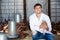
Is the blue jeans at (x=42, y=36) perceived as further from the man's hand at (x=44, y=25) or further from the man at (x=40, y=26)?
the man's hand at (x=44, y=25)

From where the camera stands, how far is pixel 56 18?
6746 mm

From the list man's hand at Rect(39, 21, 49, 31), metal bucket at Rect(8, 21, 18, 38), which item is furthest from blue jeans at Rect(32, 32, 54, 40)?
metal bucket at Rect(8, 21, 18, 38)

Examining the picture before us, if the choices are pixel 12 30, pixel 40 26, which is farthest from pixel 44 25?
pixel 12 30

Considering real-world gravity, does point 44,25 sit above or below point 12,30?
above

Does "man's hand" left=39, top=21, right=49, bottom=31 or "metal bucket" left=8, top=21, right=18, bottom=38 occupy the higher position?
"man's hand" left=39, top=21, right=49, bottom=31

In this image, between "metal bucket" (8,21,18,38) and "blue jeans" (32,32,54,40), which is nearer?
"blue jeans" (32,32,54,40)

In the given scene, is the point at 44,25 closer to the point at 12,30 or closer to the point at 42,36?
the point at 42,36

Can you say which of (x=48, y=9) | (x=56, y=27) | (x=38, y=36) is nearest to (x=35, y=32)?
(x=38, y=36)

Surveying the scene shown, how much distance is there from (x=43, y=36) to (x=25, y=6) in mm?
3466

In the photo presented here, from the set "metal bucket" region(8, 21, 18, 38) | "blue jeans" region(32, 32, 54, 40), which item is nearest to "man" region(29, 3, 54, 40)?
"blue jeans" region(32, 32, 54, 40)

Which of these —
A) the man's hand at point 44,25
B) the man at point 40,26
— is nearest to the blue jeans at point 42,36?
the man at point 40,26

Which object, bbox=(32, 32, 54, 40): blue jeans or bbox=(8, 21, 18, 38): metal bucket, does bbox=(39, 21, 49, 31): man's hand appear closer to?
bbox=(32, 32, 54, 40): blue jeans

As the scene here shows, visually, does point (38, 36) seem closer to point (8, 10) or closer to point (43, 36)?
point (43, 36)

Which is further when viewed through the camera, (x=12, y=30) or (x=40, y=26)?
(x=12, y=30)
